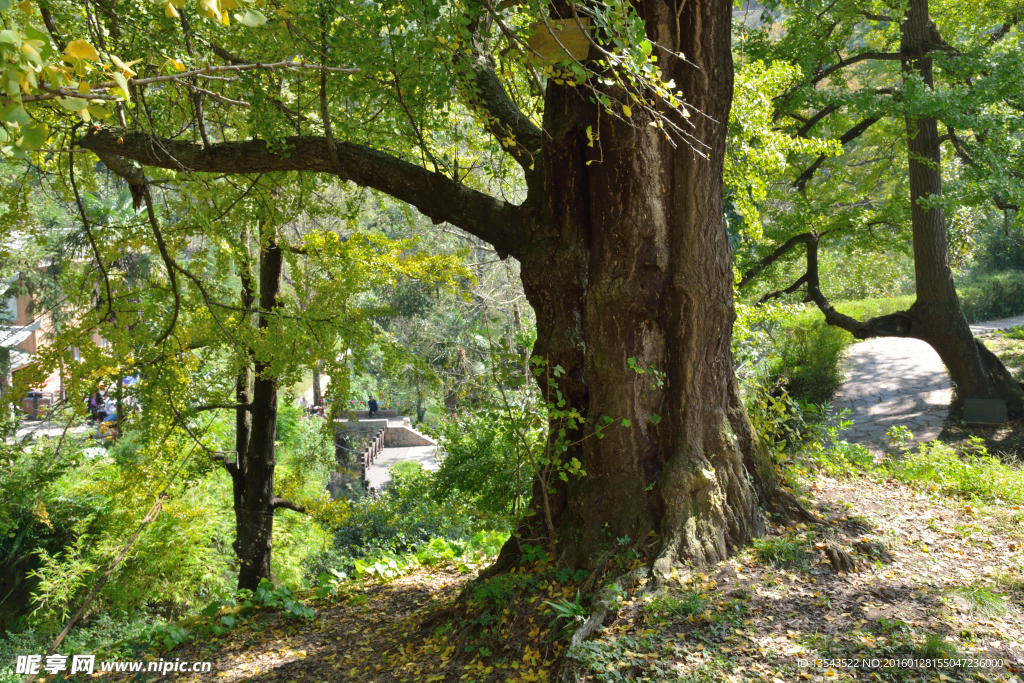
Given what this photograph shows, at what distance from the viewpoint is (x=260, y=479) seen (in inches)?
308

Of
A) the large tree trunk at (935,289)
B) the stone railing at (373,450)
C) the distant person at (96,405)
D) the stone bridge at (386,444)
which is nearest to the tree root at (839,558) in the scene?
the distant person at (96,405)

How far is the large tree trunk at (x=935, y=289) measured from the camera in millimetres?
10203

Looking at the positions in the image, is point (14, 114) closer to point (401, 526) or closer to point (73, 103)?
point (73, 103)

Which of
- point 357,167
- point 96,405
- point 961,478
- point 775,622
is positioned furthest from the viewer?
point 96,405

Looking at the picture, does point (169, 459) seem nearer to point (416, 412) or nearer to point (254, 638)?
point (254, 638)

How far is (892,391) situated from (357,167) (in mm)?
12093

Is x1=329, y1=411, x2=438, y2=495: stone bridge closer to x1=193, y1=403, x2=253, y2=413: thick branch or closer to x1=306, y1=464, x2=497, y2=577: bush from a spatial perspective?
x1=306, y1=464, x2=497, y2=577: bush

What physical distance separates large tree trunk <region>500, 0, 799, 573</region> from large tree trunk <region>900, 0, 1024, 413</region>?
25.7ft

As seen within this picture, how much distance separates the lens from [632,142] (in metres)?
4.07

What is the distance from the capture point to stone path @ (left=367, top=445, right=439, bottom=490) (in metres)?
19.3

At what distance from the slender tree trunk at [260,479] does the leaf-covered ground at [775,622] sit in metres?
2.57

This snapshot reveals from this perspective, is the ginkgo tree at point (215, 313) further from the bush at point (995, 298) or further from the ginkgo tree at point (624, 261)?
the bush at point (995, 298)

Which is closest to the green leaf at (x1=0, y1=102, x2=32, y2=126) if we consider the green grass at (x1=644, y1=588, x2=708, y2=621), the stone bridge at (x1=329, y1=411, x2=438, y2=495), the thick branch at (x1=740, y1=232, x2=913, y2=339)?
the green grass at (x1=644, y1=588, x2=708, y2=621)

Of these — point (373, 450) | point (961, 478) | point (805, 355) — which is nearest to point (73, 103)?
point (961, 478)
